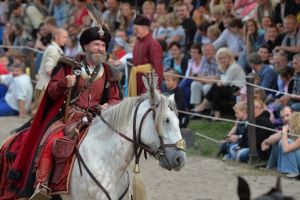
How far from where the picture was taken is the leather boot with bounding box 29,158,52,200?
802 cm

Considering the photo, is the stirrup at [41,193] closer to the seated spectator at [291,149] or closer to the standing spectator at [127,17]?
the seated spectator at [291,149]

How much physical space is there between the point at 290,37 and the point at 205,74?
1.67m

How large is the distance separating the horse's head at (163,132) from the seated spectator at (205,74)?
7.60 m

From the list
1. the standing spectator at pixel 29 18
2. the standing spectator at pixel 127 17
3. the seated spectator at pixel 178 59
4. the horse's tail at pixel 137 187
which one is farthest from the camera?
the standing spectator at pixel 29 18

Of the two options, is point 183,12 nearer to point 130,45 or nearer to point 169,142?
point 130,45

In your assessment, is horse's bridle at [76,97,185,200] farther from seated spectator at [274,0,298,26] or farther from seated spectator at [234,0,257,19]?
seated spectator at [234,0,257,19]

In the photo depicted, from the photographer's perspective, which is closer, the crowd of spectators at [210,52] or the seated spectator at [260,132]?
the seated spectator at [260,132]

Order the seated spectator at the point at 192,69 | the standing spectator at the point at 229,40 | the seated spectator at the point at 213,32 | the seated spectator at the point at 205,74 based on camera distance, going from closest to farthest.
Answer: the seated spectator at the point at 205,74
the seated spectator at the point at 192,69
the standing spectator at the point at 229,40
the seated spectator at the point at 213,32

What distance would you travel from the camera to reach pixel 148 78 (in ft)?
25.5

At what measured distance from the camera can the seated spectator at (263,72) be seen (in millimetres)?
14273

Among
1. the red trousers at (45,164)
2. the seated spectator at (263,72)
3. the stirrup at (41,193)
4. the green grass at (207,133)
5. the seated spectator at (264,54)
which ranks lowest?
the green grass at (207,133)

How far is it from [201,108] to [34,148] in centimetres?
732

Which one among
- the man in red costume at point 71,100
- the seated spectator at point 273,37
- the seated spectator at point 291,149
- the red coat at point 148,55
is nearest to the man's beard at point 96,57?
the man in red costume at point 71,100

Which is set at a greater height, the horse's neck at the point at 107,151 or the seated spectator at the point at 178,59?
the seated spectator at the point at 178,59
